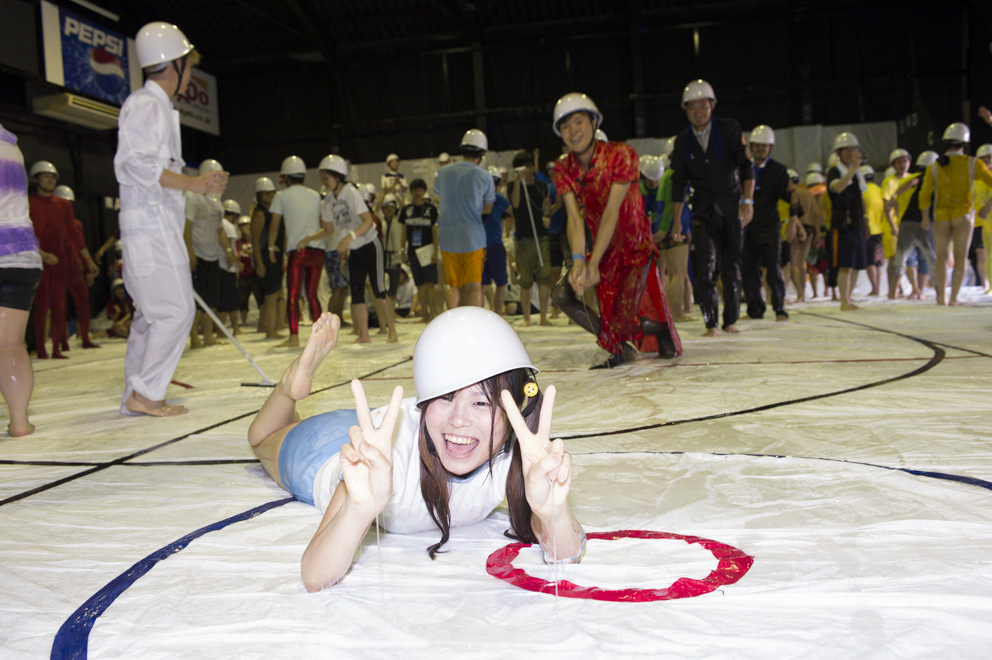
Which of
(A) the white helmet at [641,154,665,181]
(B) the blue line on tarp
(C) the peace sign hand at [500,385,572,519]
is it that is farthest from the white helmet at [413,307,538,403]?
(A) the white helmet at [641,154,665,181]

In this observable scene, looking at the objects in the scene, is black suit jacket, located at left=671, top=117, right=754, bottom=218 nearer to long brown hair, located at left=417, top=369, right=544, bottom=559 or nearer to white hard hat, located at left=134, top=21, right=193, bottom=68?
white hard hat, located at left=134, top=21, right=193, bottom=68

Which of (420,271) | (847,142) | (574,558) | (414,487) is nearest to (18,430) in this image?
(414,487)

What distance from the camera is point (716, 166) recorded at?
563 cm

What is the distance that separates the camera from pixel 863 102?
13703 mm

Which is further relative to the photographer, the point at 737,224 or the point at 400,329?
the point at 400,329

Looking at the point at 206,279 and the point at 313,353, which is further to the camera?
the point at 206,279

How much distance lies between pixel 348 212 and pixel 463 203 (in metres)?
1.04

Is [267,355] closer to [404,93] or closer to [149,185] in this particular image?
[149,185]

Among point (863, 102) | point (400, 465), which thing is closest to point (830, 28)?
point (863, 102)

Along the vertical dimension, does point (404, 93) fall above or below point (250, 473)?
above

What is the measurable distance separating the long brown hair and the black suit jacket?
4.52 metres

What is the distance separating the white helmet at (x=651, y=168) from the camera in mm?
7527

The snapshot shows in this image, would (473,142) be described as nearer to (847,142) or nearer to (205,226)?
(205,226)

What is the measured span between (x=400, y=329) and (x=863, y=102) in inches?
399
